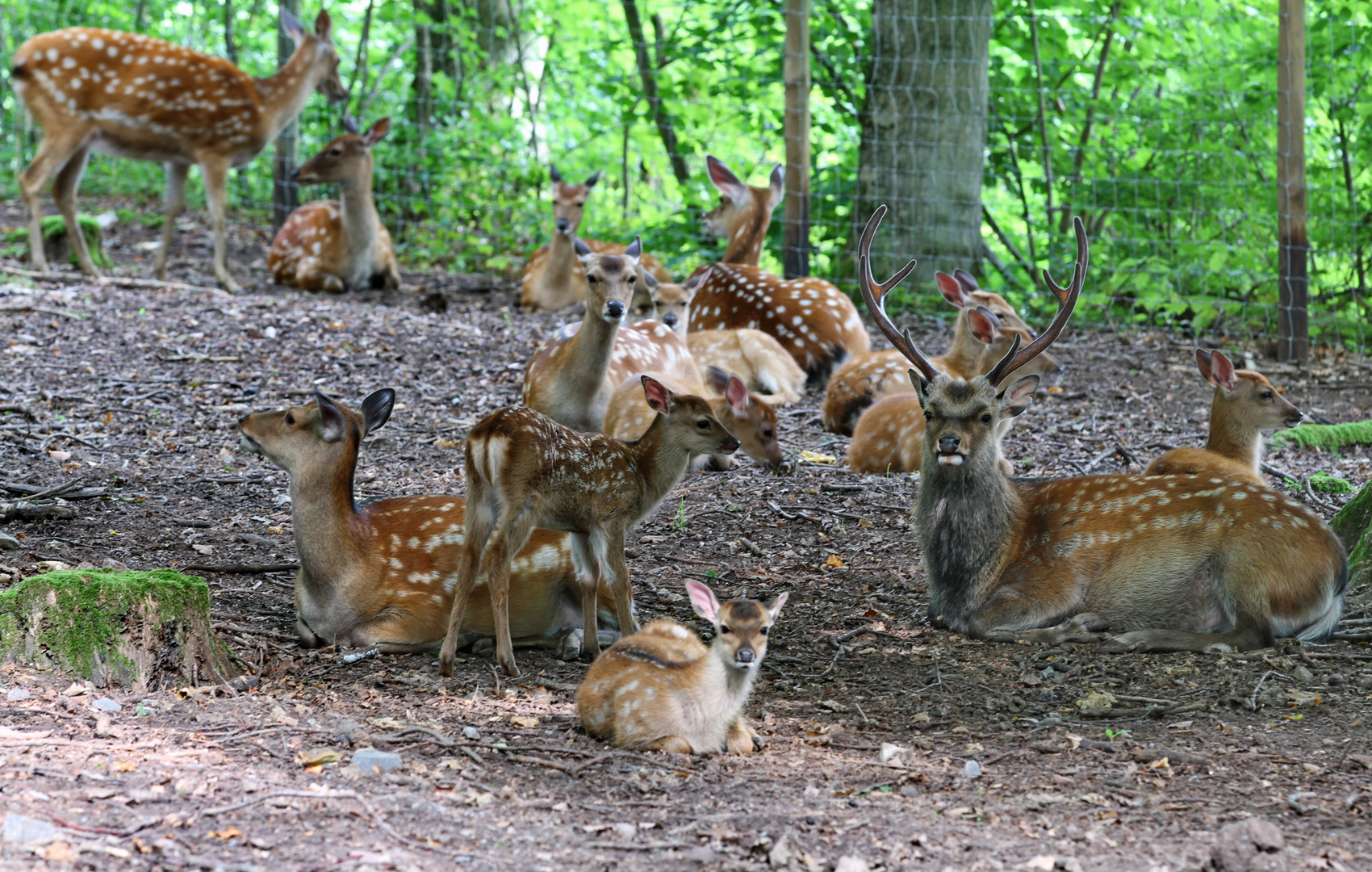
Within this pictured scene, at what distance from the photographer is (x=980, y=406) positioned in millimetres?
4672

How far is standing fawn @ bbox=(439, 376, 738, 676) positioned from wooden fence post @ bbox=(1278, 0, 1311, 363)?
5931 mm

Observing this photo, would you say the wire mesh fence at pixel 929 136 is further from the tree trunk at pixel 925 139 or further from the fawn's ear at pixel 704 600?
the fawn's ear at pixel 704 600

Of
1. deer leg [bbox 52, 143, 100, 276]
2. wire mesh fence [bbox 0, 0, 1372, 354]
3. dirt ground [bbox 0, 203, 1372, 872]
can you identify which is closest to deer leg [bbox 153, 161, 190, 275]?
deer leg [bbox 52, 143, 100, 276]

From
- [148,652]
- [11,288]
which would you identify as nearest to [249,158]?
[11,288]

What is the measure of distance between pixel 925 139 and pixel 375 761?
8.45 meters

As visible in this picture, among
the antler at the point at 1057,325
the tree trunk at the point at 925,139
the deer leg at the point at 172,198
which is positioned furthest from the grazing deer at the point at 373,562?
the tree trunk at the point at 925,139

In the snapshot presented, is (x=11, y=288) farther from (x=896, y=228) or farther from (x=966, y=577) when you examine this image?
(x=966, y=577)

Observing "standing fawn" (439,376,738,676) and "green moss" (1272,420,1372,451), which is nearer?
"standing fawn" (439,376,738,676)

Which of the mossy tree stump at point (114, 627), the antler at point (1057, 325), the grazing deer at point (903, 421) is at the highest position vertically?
the antler at point (1057, 325)

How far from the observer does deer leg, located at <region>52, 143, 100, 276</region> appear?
9.91 metres

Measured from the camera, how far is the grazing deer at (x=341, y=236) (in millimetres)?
10617

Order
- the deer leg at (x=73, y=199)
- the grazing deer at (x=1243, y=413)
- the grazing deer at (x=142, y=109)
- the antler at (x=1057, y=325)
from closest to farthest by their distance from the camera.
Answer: the antler at (x=1057, y=325) → the grazing deer at (x=1243, y=413) → the grazing deer at (x=142, y=109) → the deer leg at (x=73, y=199)

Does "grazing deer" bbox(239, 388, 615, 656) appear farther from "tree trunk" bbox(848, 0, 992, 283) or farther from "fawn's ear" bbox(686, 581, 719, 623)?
"tree trunk" bbox(848, 0, 992, 283)

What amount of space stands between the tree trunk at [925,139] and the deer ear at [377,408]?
6567 millimetres
